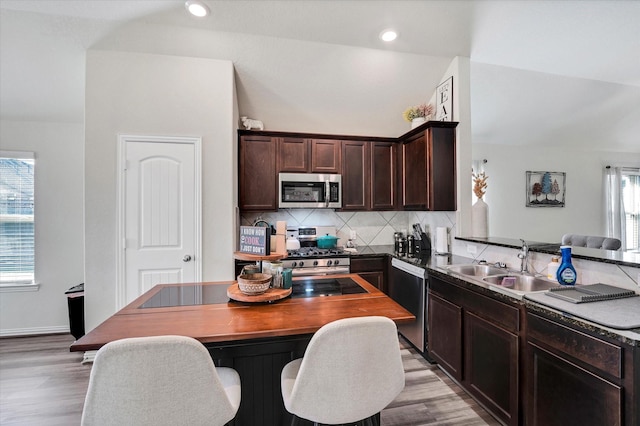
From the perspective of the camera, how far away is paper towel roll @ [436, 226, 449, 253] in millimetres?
3080

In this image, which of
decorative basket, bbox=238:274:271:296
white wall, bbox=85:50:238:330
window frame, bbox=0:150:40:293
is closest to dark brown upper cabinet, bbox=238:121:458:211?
white wall, bbox=85:50:238:330

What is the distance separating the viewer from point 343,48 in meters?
2.85

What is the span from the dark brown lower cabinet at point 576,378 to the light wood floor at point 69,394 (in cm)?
56

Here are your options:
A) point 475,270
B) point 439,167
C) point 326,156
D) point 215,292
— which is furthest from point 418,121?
point 215,292

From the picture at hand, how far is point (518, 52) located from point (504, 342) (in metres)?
2.82

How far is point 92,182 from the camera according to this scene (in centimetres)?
262

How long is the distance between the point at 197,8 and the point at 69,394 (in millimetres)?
3254

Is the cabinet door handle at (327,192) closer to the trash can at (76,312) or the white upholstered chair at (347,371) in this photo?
the white upholstered chair at (347,371)

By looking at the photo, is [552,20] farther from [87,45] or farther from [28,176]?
[28,176]

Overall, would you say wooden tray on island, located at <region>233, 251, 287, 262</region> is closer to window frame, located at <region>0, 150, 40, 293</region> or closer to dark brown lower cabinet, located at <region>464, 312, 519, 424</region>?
dark brown lower cabinet, located at <region>464, 312, 519, 424</region>

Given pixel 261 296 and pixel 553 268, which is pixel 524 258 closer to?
pixel 553 268

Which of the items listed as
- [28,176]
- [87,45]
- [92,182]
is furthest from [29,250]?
[87,45]

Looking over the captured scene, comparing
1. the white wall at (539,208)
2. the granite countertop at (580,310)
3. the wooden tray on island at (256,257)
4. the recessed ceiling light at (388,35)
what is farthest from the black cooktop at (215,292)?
the white wall at (539,208)

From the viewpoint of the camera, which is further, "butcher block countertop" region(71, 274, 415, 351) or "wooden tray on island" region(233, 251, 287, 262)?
"wooden tray on island" region(233, 251, 287, 262)
